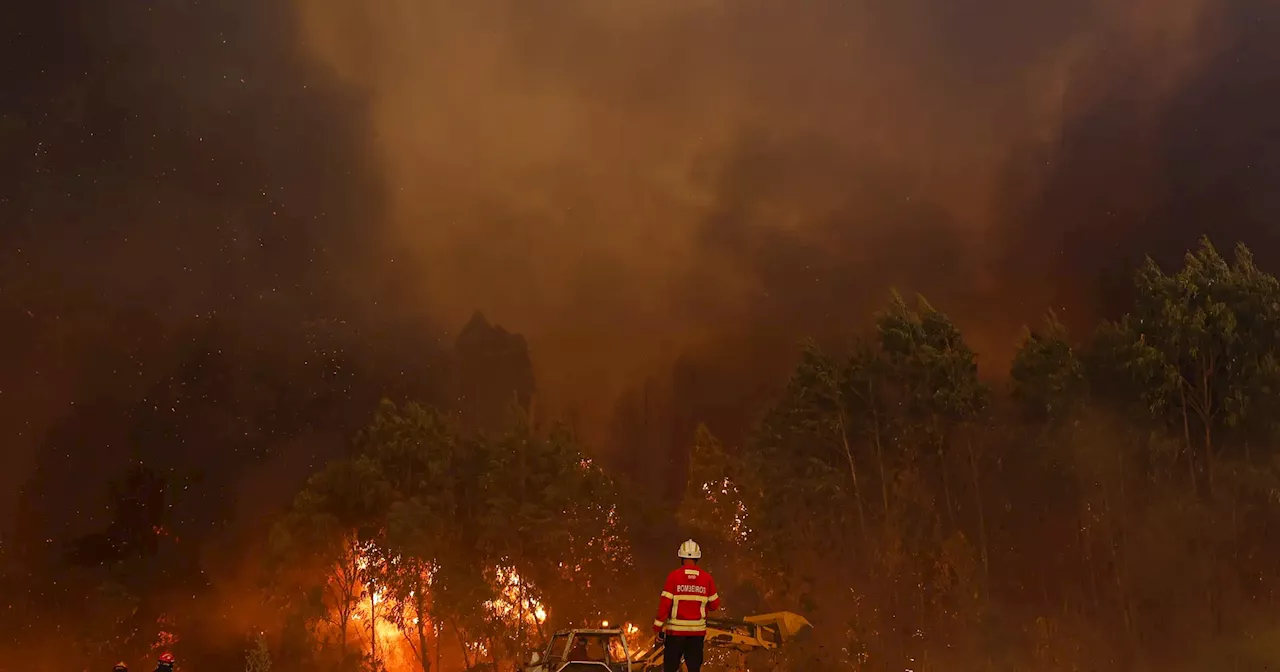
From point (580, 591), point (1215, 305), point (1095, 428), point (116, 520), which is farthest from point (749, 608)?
point (116, 520)

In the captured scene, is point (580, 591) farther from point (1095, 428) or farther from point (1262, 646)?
point (1262, 646)

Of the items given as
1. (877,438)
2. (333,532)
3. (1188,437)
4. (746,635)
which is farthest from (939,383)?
(333,532)

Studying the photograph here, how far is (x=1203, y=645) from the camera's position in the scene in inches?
1487

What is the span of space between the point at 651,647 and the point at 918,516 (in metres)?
27.1

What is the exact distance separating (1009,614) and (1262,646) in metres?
9.93

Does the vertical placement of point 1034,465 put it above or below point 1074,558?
above

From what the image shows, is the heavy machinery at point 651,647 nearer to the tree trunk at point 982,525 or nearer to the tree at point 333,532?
the tree trunk at point 982,525

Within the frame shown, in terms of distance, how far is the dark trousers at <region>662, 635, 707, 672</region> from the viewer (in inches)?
537

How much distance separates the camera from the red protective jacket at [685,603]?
44.3 feet

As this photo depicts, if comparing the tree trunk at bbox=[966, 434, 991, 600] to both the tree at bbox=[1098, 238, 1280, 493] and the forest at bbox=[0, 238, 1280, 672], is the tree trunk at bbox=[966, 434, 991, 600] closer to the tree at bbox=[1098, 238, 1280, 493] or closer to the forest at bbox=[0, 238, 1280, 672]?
the forest at bbox=[0, 238, 1280, 672]

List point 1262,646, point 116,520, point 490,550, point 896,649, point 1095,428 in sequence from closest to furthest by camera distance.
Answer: point 1262,646, point 1095,428, point 896,649, point 490,550, point 116,520

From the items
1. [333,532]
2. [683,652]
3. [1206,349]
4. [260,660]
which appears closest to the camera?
[683,652]

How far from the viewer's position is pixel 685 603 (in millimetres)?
13547

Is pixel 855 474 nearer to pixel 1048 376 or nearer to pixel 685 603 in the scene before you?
pixel 1048 376
